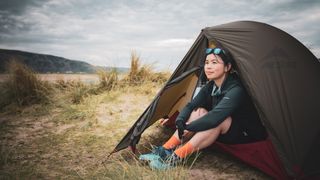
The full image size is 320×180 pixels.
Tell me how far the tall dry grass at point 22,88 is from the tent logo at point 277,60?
5754 millimetres

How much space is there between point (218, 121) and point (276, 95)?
0.66 meters

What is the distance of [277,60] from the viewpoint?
133 inches

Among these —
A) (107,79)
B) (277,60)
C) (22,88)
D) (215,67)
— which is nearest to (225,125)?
(215,67)

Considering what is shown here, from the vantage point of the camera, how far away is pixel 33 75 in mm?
7758

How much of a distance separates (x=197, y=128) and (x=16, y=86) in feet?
19.1

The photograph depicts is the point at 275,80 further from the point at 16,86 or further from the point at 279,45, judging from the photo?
the point at 16,86

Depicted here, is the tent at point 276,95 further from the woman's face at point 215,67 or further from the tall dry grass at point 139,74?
the tall dry grass at point 139,74

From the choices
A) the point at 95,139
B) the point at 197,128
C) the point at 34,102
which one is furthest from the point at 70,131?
the point at 197,128

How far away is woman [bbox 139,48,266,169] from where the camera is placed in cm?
327

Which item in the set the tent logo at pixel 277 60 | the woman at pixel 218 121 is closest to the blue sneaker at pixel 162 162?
the woman at pixel 218 121

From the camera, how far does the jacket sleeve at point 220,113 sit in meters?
3.23

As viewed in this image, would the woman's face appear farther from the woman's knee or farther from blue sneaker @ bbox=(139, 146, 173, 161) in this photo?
blue sneaker @ bbox=(139, 146, 173, 161)

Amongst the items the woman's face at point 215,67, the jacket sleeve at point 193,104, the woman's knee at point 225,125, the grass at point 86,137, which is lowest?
the grass at point 86,137

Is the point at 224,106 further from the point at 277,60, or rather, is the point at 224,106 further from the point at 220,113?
the point at 277,60
